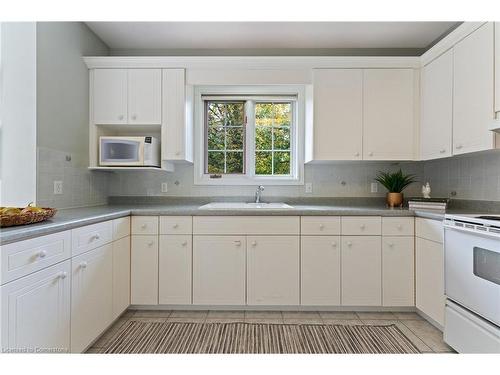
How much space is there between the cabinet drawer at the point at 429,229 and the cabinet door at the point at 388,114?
66 centimetres

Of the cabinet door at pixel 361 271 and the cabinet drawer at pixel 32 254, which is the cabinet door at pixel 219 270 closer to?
the cabinet door at pixel 361 271

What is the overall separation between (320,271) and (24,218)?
198cm

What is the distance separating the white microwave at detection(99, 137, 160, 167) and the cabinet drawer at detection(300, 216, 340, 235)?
1.46 metres

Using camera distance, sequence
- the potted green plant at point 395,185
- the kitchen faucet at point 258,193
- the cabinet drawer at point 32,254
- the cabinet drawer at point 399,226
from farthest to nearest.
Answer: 1. the kitchen faucet at point 258,193
2. the potted green plant at point 395,185
3. the cabinet drawer at point 399,226
4. the cabinet drawer at point 32,254

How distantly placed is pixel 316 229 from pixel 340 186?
84 cm

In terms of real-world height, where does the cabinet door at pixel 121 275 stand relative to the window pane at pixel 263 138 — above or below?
below

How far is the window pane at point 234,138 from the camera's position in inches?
124

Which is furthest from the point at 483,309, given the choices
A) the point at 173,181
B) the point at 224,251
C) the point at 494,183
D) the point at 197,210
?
the point at 173,181

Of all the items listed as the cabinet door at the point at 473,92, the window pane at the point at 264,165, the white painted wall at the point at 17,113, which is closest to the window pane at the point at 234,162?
the window pane at the point at 264,165

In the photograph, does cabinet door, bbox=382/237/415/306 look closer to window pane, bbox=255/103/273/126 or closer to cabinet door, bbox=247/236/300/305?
cabinet door, bbox=247/236/300/305

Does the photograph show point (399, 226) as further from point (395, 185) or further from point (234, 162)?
point (234, 162)

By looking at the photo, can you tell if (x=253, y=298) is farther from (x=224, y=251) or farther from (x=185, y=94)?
(x=185, y=94)

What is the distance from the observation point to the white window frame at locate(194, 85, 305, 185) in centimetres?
302

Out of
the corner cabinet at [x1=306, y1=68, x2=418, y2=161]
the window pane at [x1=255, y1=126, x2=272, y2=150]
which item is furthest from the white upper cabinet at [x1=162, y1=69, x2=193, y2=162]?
the corner cabinet at [x1=306, y1=68, x2=418, y2=161]
